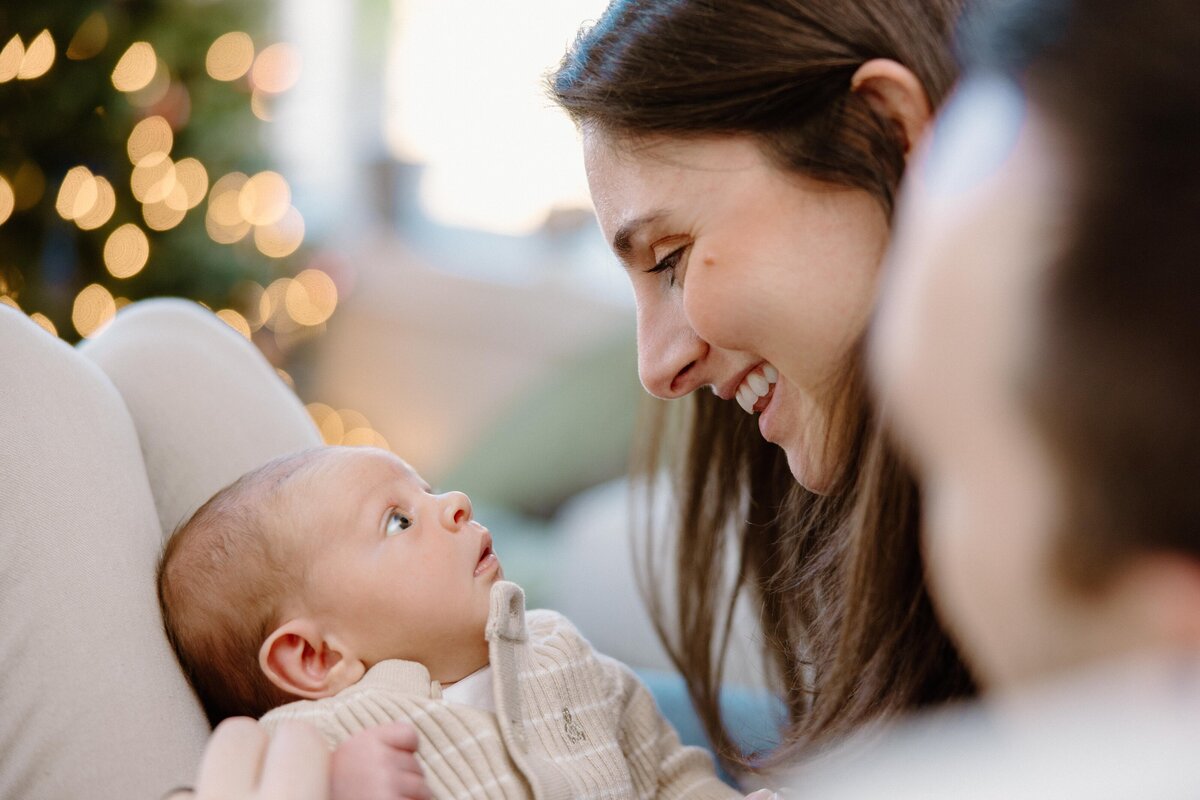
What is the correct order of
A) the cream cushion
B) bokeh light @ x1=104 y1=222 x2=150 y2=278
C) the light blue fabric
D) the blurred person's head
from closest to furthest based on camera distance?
the blurred person's head < the cream cushion < the light blue fabric < bokeh light @ x1=104 y1=222 x2=150 y2=278

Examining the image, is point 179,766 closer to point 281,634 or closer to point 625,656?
point 281,634

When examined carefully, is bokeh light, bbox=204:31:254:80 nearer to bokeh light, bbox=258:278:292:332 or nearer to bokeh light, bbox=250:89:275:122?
bokeh light, bbox=250:89:275:122

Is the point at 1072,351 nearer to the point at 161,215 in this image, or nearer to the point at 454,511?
the point at 454,511

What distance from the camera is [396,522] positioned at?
1.28m

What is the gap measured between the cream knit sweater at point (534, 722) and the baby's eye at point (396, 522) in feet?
0.42

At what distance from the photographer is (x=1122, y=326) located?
0.62 meters

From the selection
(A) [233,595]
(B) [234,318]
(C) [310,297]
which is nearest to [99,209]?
(B) [234,318]

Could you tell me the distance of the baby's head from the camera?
3.98ft

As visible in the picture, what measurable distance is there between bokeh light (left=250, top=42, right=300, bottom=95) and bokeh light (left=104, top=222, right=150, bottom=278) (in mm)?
565

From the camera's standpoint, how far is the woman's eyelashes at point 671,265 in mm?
1187

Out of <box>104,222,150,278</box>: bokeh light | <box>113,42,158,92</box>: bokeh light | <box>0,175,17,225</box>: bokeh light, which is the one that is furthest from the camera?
<box>104,222,150,278</box>: bokeh light

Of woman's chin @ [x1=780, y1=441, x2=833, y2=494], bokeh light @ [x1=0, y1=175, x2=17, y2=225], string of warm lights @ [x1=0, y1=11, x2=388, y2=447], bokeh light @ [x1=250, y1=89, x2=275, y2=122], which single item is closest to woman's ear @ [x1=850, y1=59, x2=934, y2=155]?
woman's chin @ [x1=780, y1=441, x2=833, y2=494]

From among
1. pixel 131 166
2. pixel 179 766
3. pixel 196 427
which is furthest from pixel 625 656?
pixel 131 166

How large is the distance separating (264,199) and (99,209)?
1.74 feet
